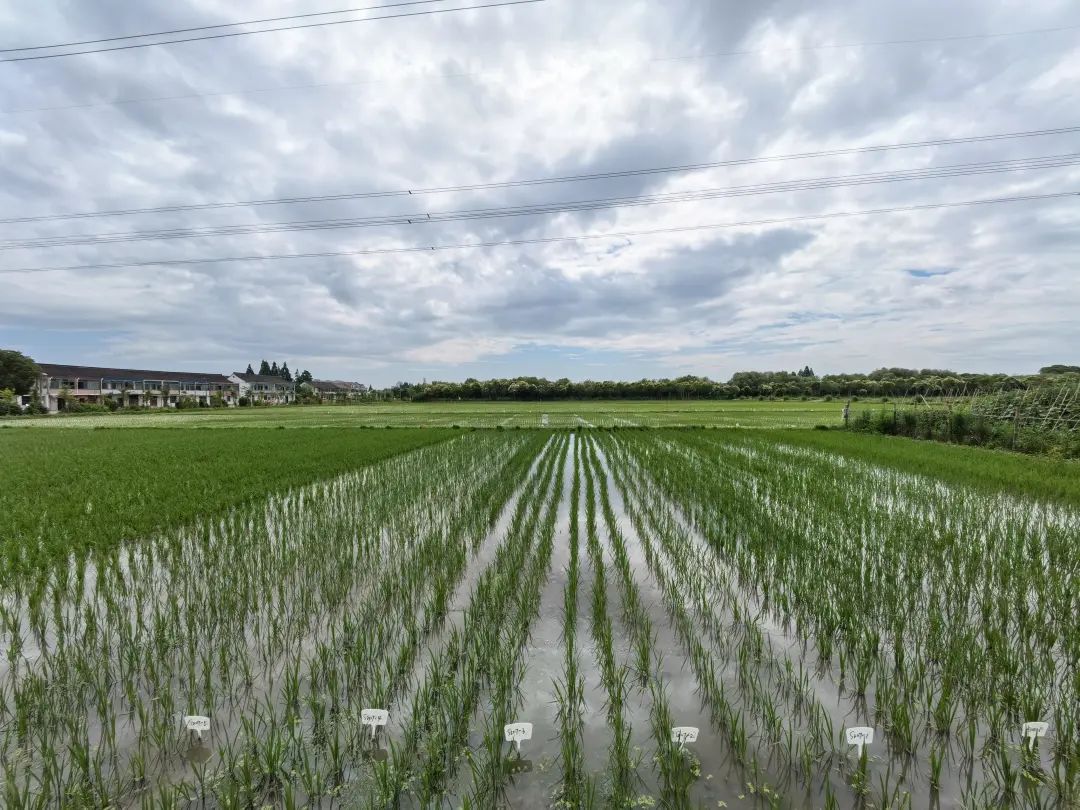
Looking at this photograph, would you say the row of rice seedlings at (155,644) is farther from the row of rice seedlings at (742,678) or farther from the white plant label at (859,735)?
the white plant label at (859,735)

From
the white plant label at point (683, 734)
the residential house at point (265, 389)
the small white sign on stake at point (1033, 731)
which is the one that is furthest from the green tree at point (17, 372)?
the small white sign on stake at point (1033, 731)

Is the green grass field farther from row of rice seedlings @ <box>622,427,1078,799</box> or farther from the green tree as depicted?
the green tree

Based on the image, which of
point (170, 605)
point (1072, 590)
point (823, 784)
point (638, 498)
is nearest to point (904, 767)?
point (823, 784)

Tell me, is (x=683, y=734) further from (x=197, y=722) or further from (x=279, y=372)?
(x=279, y=372)

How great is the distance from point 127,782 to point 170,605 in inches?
82.8

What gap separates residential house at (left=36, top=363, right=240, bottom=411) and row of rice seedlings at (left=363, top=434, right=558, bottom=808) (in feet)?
238

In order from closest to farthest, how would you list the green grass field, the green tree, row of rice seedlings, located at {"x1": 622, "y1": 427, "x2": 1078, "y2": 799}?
1. row of rice seedlings, located at {"x1": 622, "y1": 427, "x2": 1078, "y2": 799}
2. the green grass field
3. the green tree

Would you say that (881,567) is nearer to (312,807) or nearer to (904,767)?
(904,767)

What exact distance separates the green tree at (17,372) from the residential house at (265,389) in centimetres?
2586

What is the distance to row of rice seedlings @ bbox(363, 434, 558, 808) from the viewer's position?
82.7 inches

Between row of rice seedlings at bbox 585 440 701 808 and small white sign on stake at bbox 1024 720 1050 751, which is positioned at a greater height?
small white sign on stake at bbox 1024 720 1050 751

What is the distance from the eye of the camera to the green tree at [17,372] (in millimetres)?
53094

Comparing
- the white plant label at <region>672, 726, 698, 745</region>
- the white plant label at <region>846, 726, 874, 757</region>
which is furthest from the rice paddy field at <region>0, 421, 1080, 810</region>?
the white plant label at <region>846, 726, 874, 757</region>

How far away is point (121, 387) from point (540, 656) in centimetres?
8412
